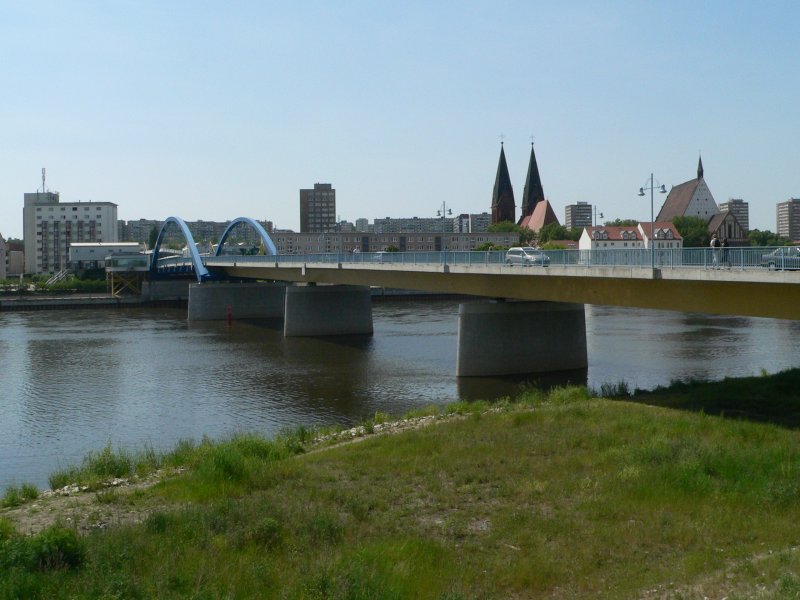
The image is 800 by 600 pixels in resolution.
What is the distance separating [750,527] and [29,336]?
59.8m

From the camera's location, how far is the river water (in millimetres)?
28516

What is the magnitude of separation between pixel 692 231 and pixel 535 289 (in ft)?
356

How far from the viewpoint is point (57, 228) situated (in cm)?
16300

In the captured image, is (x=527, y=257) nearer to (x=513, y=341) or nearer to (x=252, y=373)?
(x=513, y=341)

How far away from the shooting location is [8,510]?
52.5ft

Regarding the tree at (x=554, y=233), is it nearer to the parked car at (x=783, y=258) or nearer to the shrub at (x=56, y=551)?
the parked car at (x=783, y=258)

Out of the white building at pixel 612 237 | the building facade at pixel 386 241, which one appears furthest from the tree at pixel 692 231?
the building facade at pixel 386 241

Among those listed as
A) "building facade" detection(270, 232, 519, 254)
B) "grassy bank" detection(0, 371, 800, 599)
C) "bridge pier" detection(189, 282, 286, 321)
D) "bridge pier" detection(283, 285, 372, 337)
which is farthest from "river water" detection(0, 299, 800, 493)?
"building facade" detection(270, 232, 519, 254)

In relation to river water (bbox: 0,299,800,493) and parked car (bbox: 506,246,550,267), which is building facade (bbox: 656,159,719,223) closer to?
river water (bbox: 0,299,800,493)

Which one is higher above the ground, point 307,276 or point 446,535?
point 307,276

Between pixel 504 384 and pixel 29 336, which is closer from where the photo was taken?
pixel 504 384

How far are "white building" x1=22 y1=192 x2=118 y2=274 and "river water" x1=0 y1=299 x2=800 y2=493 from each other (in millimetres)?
98206

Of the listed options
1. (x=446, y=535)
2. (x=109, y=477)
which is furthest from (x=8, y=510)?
(x=446, y=535)

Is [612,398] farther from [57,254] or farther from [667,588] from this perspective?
[57,254]
